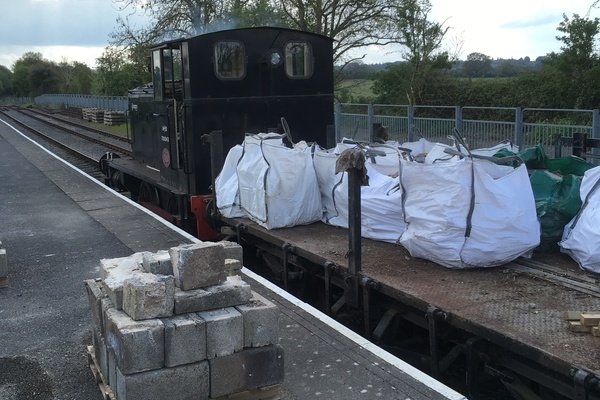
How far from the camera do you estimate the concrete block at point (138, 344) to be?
3326 millimetres

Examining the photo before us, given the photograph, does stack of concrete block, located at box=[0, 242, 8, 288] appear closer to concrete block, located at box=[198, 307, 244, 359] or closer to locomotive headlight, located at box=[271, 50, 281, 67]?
concrete block, located at box=[198, 307, 244, 359]

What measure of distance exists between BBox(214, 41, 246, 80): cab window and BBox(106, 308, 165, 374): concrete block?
5742mm

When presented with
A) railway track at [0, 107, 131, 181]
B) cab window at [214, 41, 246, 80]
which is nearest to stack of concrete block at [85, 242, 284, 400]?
cab window at [214, 41, 246, 80]

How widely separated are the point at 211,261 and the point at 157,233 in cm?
488

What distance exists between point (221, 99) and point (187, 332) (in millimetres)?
5730

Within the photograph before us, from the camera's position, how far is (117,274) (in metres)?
3.97

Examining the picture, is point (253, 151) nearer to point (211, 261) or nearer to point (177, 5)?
point (211, 261)

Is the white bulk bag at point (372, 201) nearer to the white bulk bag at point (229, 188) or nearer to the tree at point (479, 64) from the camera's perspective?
the white bulk bag at point (229, 188)

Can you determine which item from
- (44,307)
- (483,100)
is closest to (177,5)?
(483,100)

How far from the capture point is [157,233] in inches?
328

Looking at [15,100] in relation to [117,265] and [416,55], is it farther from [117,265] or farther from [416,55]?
[117,265]

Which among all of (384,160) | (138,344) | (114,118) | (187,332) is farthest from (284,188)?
(114,118)

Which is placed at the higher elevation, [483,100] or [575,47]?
[575,47]

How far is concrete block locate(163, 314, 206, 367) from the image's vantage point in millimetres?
3420
